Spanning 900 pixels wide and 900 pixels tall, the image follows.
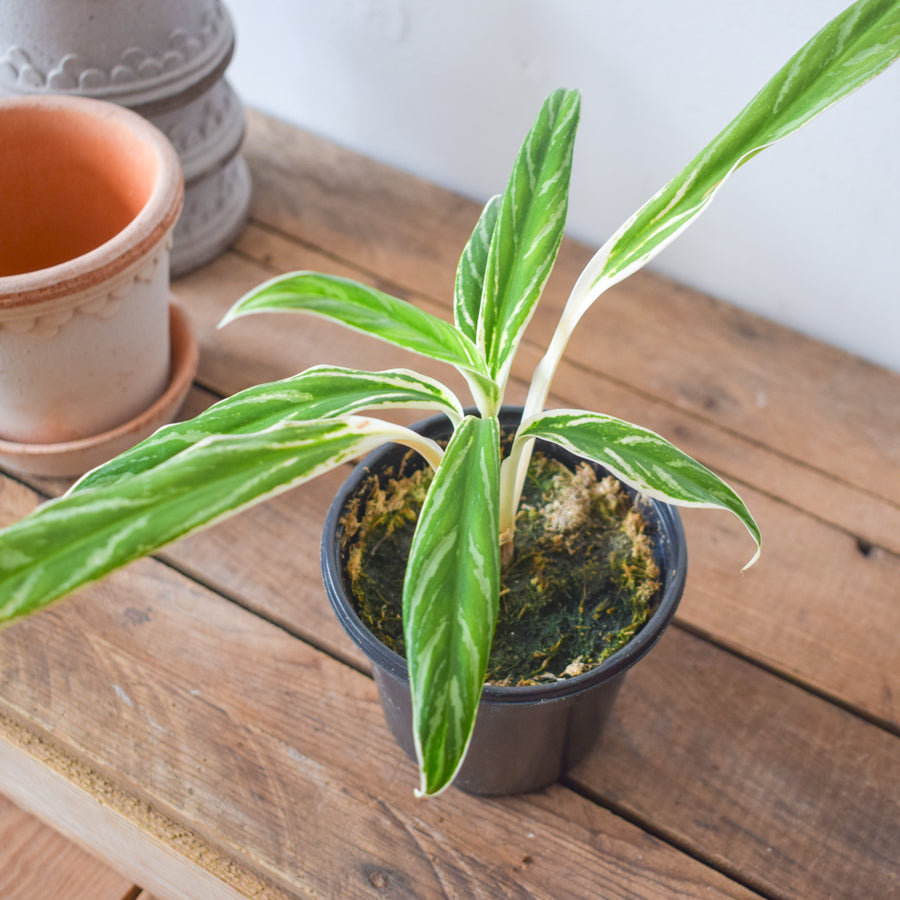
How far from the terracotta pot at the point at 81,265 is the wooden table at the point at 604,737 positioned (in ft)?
0.41

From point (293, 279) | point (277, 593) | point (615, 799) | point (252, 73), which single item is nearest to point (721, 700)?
point (615, 799)

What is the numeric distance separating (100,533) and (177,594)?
1.66 feet

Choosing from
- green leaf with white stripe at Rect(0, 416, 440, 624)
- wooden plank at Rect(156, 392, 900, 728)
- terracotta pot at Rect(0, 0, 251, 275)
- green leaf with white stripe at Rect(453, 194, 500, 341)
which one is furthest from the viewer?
terracotta pot at Rect(0, 0, 251, 275)

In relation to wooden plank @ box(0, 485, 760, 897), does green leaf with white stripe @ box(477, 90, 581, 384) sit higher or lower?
higher

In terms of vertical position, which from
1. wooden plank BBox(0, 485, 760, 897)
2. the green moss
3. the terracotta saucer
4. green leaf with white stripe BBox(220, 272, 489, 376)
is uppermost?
green leaf with white stripe BBox(220, 272, 489, 376)

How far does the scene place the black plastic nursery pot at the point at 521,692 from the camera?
2.06ft

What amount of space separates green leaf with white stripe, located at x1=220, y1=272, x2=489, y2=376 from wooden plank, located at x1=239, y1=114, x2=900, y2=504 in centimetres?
57

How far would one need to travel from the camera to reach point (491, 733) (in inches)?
27.5

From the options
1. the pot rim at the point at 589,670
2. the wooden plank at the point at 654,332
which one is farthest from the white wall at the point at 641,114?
the pot rim at the point at 589,670

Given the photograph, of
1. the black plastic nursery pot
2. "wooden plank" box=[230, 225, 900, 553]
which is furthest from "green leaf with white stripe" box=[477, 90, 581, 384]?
"wooden plank" box=[230, 225, 900, 553]

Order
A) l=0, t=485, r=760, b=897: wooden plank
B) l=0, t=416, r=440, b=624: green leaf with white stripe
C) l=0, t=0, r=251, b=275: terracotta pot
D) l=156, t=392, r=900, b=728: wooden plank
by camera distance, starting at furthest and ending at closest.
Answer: l=0, t=0, r=251, b=275: terracotta pot, l=156, t=392, r=900, b=728: wooden plank, l=0, t=485, r=760, b=897: wooden plank, l=0, t=416, r=440, b=624: green leaf with white stripe

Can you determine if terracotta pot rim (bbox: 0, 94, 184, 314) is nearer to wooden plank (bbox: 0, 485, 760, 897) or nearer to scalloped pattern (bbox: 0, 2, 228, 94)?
scalloped pattern (bbox: 0, 2, 228, 94)

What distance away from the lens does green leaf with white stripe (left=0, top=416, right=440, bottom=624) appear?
42 centimetres

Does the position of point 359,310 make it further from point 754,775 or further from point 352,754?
point 754,775
